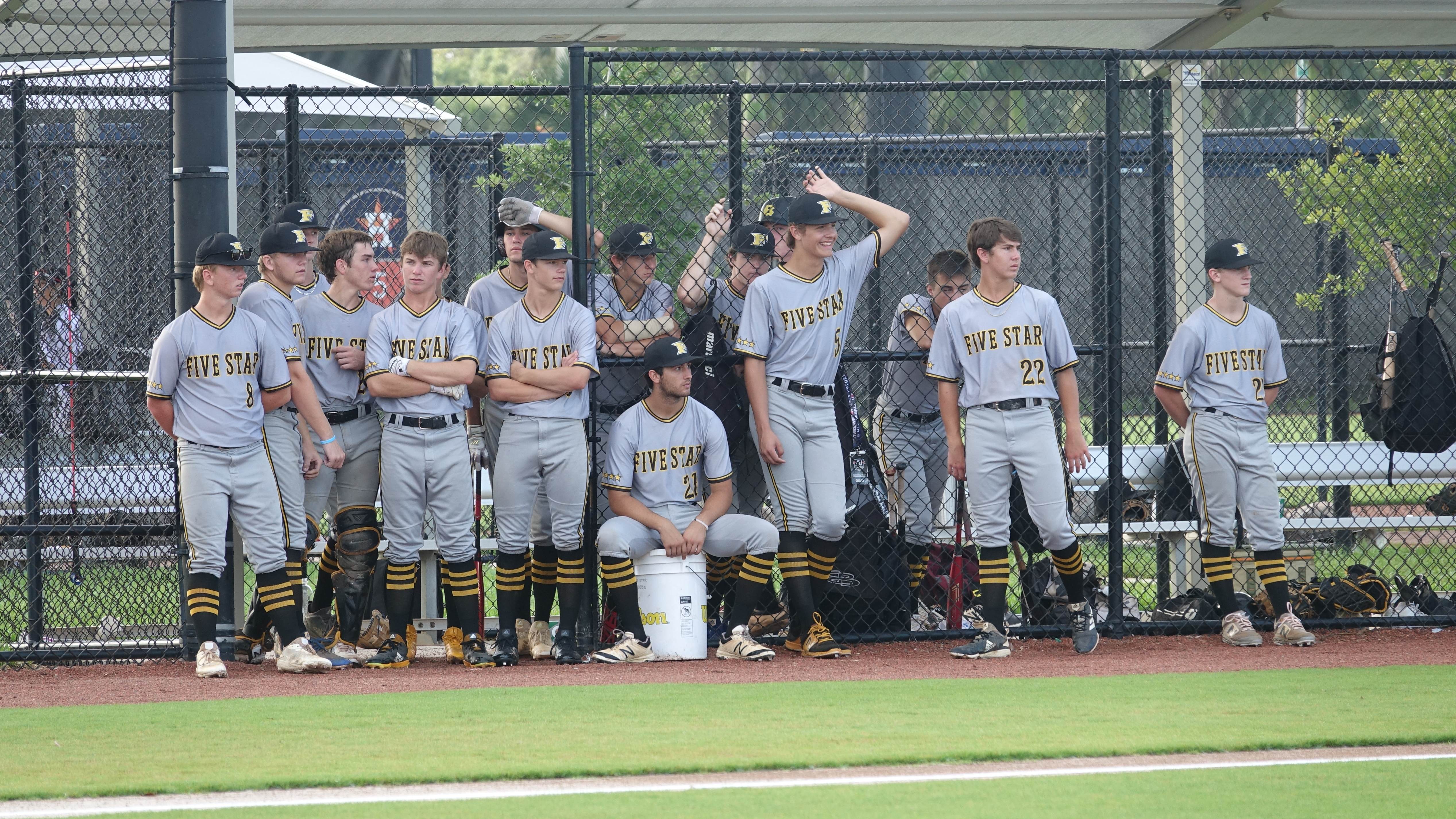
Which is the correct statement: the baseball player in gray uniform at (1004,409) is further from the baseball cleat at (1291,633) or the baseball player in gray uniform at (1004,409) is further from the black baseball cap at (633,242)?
the black baseball cap at (633,242)

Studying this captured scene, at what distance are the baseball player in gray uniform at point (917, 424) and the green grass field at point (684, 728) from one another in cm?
152

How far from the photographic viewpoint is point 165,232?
6738 millimetres

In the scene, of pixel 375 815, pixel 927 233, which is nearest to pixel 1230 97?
pixel 927 233

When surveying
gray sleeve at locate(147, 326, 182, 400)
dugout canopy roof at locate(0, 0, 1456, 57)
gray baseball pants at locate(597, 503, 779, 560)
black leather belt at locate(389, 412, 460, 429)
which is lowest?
gray baseball pants at locate(597, 503, 779, 560)

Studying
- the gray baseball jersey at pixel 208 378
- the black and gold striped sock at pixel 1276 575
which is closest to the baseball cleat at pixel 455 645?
the gray baseball jersey at pixel 208 378

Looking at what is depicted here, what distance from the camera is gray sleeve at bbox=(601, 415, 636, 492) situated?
20.9ft

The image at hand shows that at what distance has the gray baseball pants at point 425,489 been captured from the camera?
6211 millimetres

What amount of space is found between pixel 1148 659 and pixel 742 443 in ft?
6.84

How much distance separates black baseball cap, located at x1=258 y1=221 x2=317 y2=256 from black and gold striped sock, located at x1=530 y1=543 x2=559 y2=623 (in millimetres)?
1700

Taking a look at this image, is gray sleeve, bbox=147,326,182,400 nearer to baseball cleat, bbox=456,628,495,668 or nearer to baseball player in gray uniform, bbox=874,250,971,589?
baseball cleat, bbox=456,628,495,668

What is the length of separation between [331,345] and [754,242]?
6.43 ft

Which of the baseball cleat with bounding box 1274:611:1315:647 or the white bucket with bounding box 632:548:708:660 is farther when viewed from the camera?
the baseball cleat with bounding box 1274:611:1315:647

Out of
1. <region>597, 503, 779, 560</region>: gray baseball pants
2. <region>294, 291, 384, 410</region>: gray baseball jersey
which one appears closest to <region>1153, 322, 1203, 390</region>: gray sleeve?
<region>597, 503, 779, 560</region>: gray baseball pants

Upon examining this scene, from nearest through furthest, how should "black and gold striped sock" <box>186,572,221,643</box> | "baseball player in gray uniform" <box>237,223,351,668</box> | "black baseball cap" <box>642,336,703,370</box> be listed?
"black and gold striped sock" <box>186,572,221,643</box> → "baseball player in gray uniform" <box>237,223,351,668</box> → "black baseball cap" <box>642,336,703,370</box>
